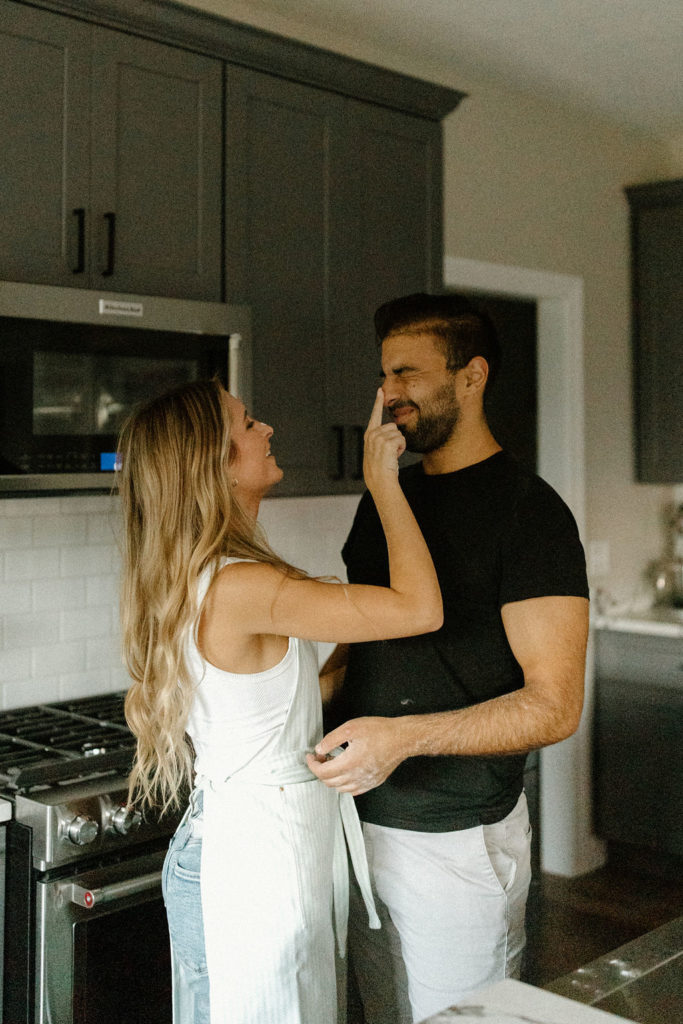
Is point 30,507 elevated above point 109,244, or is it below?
below

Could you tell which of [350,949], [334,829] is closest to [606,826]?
[350,949]

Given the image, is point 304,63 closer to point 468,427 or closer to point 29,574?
point 468,427

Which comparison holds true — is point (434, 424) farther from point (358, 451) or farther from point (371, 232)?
point (371, 232)

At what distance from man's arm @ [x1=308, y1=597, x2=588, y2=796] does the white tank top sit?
86 millimetres

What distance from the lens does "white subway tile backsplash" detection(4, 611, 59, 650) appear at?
8.32 feet

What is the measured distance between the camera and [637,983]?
3.78 feet

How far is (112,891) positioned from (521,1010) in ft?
3.78

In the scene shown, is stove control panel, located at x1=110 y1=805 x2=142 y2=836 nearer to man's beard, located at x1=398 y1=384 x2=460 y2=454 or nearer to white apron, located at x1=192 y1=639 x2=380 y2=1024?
white apron, located at x1=192 y1=639 x2=380 y2=1024

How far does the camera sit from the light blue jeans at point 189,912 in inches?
65.6

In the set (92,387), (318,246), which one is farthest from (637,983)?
(318,246)

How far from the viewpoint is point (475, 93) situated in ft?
11.9

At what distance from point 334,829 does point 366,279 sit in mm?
1509

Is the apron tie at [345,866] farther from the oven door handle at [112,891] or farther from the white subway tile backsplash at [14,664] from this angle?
the white subway tile backsplash at [14,664]

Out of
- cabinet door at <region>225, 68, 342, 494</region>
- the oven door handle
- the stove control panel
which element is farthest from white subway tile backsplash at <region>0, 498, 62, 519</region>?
the oven door handle
